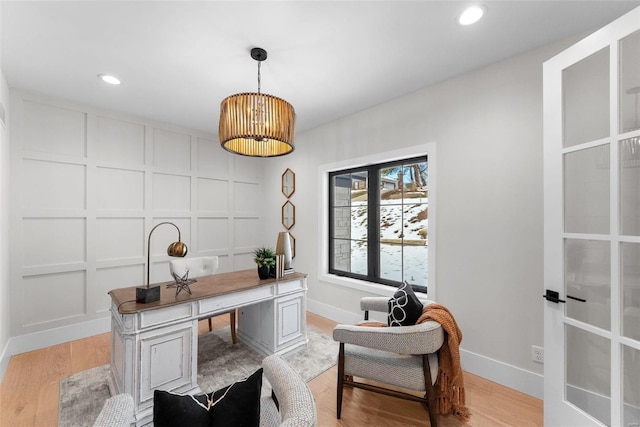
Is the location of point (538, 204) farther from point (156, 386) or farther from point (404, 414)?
point (156, 386)

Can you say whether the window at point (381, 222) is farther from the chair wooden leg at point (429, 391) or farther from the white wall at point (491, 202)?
the chair wooden leg at point (429, 391)

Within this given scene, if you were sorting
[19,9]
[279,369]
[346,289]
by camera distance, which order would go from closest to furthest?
[279,369] → [19,9] → [346,289]

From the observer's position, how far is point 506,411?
184cm

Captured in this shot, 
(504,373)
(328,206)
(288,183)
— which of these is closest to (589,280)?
(504,373)

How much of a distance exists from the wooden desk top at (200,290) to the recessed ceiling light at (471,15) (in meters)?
2.41

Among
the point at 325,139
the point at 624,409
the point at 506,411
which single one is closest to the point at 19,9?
the point at 325,139

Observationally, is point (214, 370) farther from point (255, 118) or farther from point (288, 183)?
point (288, 183)

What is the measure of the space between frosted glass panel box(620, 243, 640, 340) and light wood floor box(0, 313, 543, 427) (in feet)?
3.17

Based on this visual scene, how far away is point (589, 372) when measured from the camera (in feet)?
4.68

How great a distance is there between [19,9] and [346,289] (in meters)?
3.54

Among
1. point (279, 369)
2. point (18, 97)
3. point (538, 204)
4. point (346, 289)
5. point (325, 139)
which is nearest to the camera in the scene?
point (279, 369)

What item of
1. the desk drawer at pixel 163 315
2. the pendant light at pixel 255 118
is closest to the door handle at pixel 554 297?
the pendant light at pixel 255 118

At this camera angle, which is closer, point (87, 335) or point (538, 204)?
point (538, 204)

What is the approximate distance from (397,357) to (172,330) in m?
1.55
